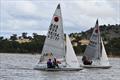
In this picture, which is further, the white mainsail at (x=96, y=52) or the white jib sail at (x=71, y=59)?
the white mainsail at (x=96, y=52)

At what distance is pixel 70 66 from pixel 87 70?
8.09m

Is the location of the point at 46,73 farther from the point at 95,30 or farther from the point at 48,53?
the point at 95,30

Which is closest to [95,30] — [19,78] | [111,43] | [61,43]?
[61,43]

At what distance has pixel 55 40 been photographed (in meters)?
58.2

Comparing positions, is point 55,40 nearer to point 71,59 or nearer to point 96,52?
point 71,59

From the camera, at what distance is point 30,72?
58875 mm

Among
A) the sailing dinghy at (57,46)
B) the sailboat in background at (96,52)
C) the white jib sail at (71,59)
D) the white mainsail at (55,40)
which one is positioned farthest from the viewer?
the sailboat in background at (96,52)

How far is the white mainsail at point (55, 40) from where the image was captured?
191 feet

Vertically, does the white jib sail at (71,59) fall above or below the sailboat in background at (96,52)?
below

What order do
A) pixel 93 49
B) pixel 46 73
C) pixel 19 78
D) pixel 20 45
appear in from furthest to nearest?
pixel 20 45, pixel 93 49, pixel 46 73, pixel 19 78

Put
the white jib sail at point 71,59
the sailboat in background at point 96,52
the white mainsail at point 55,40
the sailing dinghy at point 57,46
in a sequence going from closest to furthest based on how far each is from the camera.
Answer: the white jib sail at point 71,59 < the sailing dinghy at point 57,46 < the white mainsail at point 55,40 < the sailboat in background at point 96,52

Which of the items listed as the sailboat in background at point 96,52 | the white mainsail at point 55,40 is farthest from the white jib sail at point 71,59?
the sailboat in background at point 96,52

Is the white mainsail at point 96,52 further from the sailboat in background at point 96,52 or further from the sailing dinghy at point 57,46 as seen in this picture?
the sailing dinghy at point 57,46

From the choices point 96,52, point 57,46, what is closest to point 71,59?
point 57,46
